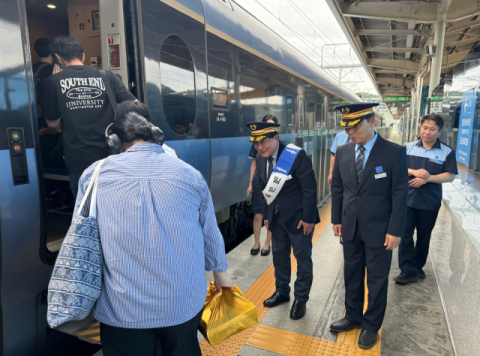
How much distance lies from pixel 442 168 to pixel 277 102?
8.85 ft

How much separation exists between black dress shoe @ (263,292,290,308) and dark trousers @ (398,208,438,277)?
1401mm

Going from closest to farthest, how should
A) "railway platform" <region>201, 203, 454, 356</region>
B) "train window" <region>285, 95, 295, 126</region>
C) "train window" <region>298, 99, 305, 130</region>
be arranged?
→ "railway platform" <region>201, 203, 454, 356</region>, "train window" <region>285, 95, 295, 126</region>, "train window" <region>298, 99, 305, 130</region>

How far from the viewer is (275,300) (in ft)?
10.8

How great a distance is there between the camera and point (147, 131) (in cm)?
167

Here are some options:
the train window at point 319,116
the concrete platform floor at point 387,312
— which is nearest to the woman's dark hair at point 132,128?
the concrete platform floor at point 387,312

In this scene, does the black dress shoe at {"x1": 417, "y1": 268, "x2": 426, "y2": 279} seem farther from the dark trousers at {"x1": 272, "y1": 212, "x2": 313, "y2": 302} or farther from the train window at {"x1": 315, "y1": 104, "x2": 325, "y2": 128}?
the train window at {"x1": 315, "y1": 104, "x2": 325, "y2": 128}

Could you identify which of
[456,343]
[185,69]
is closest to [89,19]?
[185,69]

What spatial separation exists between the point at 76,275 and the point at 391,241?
208 centimetres

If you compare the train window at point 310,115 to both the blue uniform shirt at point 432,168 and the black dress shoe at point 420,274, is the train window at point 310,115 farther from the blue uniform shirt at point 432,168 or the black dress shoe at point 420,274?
the black dress shoe at point 420,274

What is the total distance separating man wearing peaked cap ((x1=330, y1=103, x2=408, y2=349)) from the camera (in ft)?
8.45

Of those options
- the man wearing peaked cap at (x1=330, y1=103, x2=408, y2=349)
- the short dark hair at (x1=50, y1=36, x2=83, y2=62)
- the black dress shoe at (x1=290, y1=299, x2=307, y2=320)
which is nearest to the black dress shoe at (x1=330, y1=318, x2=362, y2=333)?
the man wearing peaked cap at (x1=330, y1=103, x2=408, y2=349)

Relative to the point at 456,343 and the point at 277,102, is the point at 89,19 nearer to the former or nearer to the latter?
the point at 277,102

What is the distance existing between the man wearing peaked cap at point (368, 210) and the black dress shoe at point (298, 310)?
293mm

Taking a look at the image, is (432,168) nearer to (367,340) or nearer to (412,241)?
(412,241)
